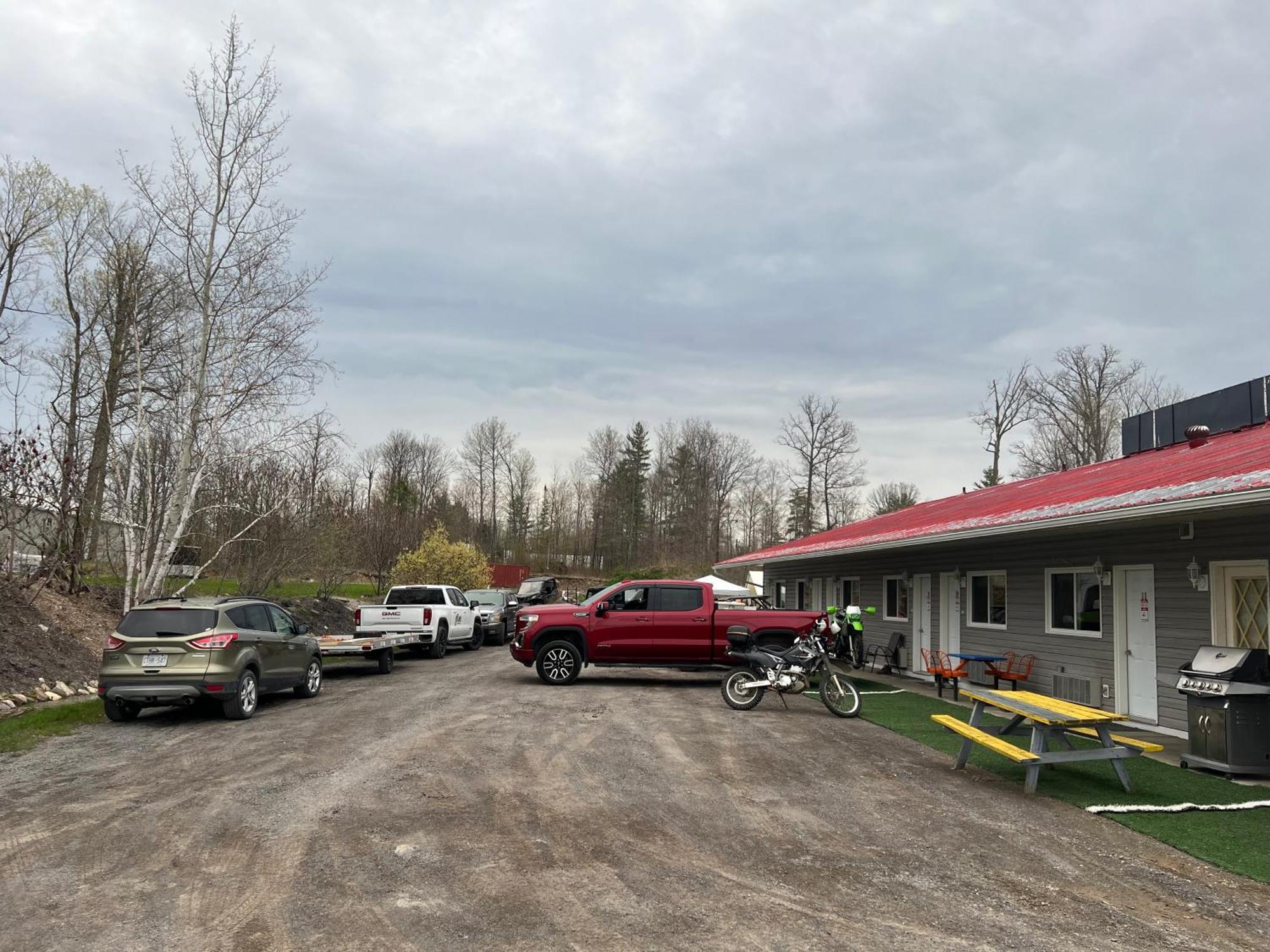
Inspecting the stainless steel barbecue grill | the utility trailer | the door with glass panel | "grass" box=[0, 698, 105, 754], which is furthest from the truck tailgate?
the door with glass panel

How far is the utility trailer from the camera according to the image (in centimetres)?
1647

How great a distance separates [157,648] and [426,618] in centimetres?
948

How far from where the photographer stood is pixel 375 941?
421 cm

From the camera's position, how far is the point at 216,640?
35.1ft

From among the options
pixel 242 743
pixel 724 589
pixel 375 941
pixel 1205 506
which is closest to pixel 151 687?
pixel 242 743

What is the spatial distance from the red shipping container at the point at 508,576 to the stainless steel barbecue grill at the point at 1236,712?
154 ft

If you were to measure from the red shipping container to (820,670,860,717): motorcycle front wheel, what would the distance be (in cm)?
4231

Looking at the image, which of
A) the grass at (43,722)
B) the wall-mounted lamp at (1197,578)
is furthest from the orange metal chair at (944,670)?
the grass at (43,722)

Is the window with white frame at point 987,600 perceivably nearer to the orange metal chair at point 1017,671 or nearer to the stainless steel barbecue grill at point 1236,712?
the orange metal chair at point 1017,671

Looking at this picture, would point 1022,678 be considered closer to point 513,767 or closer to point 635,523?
point 513,767

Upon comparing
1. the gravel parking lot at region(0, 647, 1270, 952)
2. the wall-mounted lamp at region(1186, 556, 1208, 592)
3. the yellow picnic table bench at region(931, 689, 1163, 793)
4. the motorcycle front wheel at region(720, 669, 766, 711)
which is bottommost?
the gravel parking lot at region(0, 647, 1270, 952)

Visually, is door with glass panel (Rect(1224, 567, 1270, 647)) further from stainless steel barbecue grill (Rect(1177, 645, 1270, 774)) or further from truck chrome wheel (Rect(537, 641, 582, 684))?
truck chrome wheel (Rect(537, 641, 582, 684))

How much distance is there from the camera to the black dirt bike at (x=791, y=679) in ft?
39.1

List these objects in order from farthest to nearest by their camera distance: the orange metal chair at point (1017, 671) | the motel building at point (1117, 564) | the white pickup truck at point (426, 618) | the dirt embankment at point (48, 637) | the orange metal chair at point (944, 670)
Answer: the white pickup truck at point (426, 618), the orange metal chair at point (944, 670), the orange metal chair at point (1017, 671), the dirt embankment at point (48, 637), the motel building at point (1117, 564)
